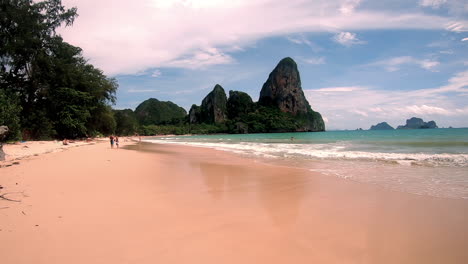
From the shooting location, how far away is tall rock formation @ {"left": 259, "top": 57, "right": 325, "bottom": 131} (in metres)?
Answer: 132

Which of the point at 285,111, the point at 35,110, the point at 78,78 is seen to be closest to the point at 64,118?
the point at 35,110

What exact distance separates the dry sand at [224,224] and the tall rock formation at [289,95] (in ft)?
414

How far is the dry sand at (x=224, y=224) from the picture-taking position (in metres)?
2.51

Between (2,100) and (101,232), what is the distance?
1974cm

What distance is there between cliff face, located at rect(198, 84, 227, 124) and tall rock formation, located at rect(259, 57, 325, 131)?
2214 centimetres

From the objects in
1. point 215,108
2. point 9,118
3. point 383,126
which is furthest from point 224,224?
point 383,126

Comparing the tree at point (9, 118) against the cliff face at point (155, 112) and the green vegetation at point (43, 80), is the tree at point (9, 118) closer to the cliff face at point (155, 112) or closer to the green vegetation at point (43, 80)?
the green vegetation at point (43, 80)

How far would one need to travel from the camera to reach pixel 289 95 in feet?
431

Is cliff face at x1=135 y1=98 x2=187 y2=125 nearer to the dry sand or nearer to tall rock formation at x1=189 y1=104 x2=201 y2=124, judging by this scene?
tall rock formation at x1=189 y1=104 x2=201 y2=124

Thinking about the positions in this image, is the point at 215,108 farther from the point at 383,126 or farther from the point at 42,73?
the point at 383,126

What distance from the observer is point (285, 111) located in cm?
13138

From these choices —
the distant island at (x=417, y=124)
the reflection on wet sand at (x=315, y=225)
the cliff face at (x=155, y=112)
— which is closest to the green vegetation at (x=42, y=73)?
the reflection on wet sand at (x=315, y=225)

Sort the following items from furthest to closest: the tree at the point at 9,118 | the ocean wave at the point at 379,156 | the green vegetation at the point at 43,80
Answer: the green vegetation at the point at 43,80
the tree at the point at 9,118
the ocean wave at the point at 379,156

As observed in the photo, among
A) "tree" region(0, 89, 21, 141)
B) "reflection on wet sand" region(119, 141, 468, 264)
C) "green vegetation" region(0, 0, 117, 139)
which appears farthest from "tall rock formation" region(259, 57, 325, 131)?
"reflection on wet sand" region(119, 141, 468, 264)
